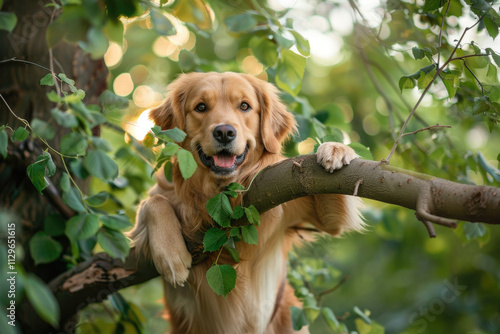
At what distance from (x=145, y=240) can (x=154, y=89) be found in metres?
4.48

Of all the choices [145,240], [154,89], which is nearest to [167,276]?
[145,240]

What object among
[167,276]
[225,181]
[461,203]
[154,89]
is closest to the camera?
[461,203]

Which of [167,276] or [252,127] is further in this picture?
[252,127]

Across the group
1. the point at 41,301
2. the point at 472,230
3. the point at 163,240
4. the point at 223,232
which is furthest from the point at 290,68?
the point at 41,301

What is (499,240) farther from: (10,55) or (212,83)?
(10,55)

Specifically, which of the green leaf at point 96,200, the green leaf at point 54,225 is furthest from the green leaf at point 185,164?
the green leaf at point 54,225

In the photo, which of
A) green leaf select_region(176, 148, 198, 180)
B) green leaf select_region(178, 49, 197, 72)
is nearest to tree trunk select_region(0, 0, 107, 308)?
green leaf select_region(178, 49, 197, 72)

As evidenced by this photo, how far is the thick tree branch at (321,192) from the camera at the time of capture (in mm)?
1723

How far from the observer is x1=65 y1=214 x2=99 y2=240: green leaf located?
2172mm

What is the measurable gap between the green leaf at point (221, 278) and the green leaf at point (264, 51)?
56.8 inches

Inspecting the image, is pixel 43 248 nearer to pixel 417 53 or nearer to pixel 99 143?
pixel 99 143

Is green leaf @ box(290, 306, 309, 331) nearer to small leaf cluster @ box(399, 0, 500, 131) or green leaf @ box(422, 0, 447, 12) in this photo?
small leaf cluster @ box(399, 0, 500, 131)

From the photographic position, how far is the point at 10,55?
342cm

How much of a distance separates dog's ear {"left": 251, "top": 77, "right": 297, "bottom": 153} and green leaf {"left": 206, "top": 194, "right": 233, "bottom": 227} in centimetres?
132
